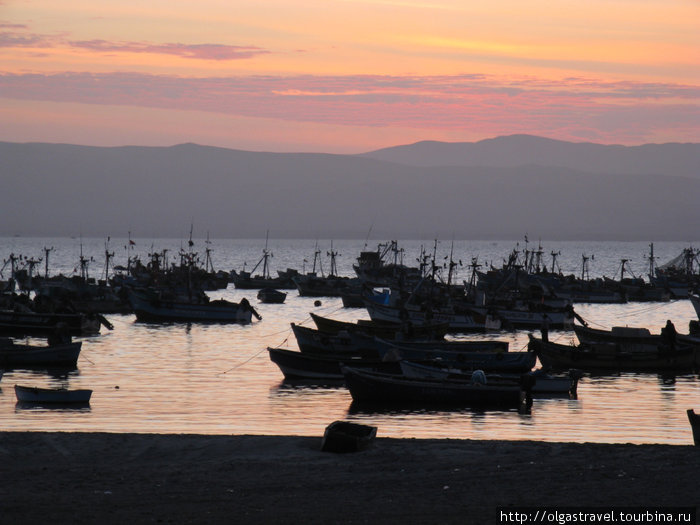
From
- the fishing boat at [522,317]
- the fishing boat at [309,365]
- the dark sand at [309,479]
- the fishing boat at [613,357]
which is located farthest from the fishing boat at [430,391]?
the fishing boat at [522,317]

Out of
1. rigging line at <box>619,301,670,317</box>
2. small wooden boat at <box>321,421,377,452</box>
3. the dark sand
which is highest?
small wooden boat at <box>321,421,377,452</box>

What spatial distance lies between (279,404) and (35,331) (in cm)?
2981

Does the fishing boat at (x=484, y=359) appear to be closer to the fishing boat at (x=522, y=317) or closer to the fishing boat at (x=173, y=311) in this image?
the fishing boat at (x=522, y=317)

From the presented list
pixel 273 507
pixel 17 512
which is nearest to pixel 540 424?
pixel 273 507

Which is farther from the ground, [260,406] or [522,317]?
[522,317]

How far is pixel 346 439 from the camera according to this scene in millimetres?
23891

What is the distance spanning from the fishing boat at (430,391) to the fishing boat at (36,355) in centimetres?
1743

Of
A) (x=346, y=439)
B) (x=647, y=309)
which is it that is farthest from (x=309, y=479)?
(x=647, y=309)

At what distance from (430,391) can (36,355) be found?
21.2 meters

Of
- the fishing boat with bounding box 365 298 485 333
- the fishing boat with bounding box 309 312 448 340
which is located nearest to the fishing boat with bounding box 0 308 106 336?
the fishing boat with bounding box 309 312 448 340

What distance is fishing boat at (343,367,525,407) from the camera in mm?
37125

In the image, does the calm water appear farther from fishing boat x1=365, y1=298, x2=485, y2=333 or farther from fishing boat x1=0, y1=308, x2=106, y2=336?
fishing boat x1=365, y1=298, x2=485, y2=333

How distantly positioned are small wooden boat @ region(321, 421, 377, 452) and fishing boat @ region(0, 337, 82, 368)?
27966mm

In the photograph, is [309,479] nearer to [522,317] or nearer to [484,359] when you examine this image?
[484,359]
